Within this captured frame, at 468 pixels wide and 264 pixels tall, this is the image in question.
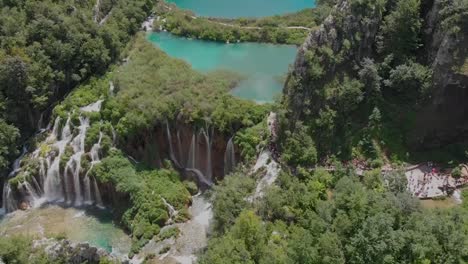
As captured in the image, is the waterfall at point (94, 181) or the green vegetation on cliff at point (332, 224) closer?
the green vegetation on cliff at point (332, 224)

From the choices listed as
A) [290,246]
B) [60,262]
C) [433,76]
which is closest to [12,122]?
[60,262]

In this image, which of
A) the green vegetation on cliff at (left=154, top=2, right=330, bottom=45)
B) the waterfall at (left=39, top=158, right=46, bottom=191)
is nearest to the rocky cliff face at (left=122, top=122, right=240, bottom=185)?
the waterfall at (left=39, top=158, right=46, bottom=191)

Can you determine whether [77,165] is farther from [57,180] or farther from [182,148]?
[182,148]

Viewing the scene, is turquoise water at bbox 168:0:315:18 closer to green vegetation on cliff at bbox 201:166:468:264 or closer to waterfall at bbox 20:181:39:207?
green vegetation on cliff at bbox 201:166:468:264

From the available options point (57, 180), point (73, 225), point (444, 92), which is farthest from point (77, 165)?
point (444, 92)

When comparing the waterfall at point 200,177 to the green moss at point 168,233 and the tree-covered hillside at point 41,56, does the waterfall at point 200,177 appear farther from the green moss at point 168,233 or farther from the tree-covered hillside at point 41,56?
the tree-covered hillside at point 41,56

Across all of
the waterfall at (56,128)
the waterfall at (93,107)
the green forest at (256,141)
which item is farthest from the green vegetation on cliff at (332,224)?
the waterfall at (56,128)
